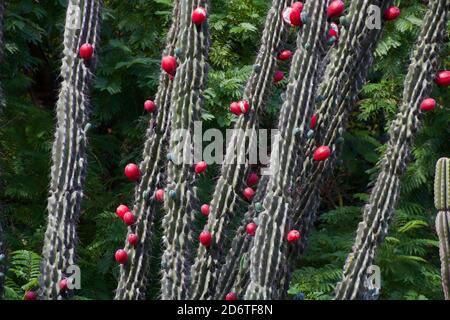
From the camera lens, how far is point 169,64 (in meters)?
4.26

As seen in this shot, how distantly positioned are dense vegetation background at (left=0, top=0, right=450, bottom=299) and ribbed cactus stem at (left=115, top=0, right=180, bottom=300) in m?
1.79

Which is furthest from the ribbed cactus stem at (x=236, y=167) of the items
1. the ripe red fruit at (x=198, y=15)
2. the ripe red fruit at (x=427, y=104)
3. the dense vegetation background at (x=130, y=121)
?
the dense vegetation background at (x=130, y=121)

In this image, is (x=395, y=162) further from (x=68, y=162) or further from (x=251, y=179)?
(x=68, y=162)

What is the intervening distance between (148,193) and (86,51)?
32.1 inches

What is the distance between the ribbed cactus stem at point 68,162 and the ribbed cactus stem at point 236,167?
2.28 ft

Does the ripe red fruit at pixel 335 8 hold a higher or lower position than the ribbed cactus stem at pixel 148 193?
higher

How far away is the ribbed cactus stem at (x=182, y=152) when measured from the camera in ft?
13.5

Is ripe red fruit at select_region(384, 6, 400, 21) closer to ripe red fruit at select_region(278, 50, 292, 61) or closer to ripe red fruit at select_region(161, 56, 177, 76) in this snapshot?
ripe red fruit at select_region(278, 50, 292, 61)

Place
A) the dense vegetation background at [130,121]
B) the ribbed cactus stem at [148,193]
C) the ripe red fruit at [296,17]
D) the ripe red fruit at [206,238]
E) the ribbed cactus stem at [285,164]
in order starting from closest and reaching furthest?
the ribbed cactus stem at [285,164]
the ripe red fruit at [296,17]
the ripe red fruit at [206,238]
the ribbed cactus stem at [148,193]
the dense vegetation background at [130,121]

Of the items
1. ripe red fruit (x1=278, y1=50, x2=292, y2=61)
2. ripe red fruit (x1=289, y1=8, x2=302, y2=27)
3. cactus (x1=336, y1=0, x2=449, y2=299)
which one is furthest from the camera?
ripe red fruit (x1=278, y1=50, x2=292, y2=61)

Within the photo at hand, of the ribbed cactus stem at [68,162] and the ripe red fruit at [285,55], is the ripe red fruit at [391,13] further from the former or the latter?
the ribbed cactus stem at [68,162]

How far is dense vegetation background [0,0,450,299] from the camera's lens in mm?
6539

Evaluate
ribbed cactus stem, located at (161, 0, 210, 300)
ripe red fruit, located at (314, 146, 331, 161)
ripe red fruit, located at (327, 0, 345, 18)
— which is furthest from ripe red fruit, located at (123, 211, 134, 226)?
ripe red fruit, located at (327, 0, 345, 18)
